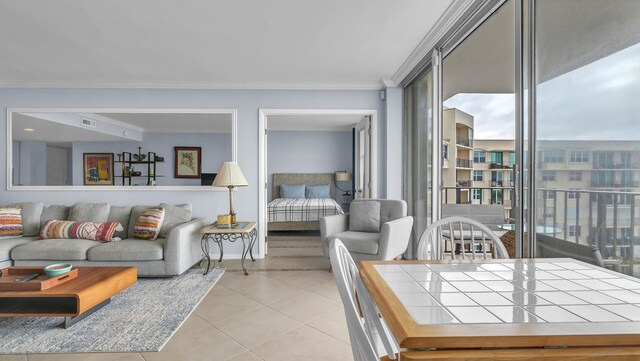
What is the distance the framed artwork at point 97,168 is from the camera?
21.7 ft

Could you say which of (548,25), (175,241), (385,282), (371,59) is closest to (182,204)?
(175,241)

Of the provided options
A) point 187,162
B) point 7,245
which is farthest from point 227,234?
point 187,162

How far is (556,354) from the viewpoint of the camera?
67 centimetres

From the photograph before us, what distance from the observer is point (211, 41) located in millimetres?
3098

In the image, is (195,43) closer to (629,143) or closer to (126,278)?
(126,278)

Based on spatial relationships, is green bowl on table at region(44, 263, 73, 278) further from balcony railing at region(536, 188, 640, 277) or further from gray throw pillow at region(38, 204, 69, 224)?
balcony railing at region(536, 188, 640, 277)

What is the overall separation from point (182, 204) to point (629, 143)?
429 centimetres

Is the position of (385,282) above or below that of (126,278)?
above

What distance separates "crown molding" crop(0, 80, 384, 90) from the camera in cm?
426

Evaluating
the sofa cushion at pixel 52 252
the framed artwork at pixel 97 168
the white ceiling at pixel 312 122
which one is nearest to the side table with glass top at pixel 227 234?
the sofa cushion at pixel 52 252

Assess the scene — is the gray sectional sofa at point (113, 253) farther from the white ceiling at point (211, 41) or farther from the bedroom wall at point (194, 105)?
the white ceiling at point (211, 41)

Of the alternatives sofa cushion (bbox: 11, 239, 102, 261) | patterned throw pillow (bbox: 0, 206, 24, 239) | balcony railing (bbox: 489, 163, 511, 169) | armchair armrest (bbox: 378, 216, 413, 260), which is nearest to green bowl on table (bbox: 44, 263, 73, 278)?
sofa cushion (bbox: 11, 239, 102, 261)

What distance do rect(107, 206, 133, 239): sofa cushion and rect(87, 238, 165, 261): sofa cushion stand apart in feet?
1.81

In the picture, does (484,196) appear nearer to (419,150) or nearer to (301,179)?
(419,150)
